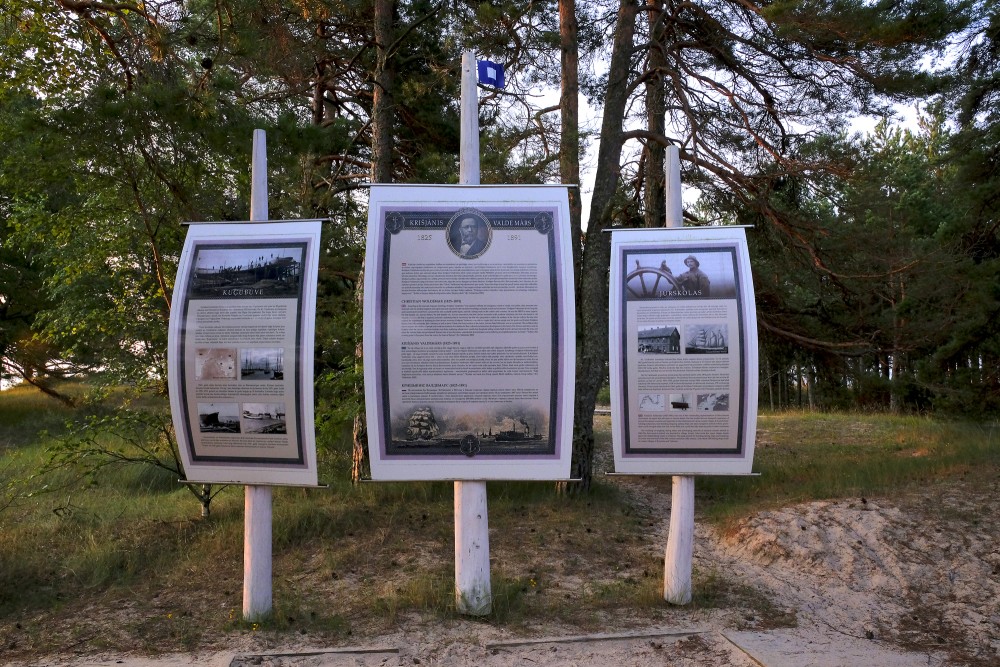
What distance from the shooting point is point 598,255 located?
10.0 metres

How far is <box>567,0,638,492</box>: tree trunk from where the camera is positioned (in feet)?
32.5

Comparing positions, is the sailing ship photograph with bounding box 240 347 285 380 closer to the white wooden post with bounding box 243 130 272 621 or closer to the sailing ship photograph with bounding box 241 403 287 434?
the sailing ship photograph with bounding box 241 403 287 434

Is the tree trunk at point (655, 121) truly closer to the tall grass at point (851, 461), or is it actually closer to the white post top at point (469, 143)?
the tall grass at point (851, 461)

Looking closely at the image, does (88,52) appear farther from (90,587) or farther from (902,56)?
(902,56)

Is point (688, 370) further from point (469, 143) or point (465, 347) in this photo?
point (469, 143)

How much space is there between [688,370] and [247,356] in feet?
10.6

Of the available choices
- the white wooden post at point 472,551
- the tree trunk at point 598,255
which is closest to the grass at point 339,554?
the white wooden post at point 472,551

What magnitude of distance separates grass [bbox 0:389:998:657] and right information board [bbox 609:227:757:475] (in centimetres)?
127

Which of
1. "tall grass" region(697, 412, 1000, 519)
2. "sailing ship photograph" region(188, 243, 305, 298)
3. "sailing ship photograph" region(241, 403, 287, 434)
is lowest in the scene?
"tall grass" region(697, 412, 1000, 519)

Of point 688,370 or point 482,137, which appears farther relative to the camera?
point 482,137

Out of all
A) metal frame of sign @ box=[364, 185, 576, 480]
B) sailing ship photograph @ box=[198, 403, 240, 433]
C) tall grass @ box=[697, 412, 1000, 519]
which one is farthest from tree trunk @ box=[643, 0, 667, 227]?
sailing ship photograph @ box=[198, 403, 240, 433]

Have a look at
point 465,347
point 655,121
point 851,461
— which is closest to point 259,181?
point 465,347

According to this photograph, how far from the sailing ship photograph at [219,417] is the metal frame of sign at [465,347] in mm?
988

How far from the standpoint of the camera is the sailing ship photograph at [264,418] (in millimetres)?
5297
